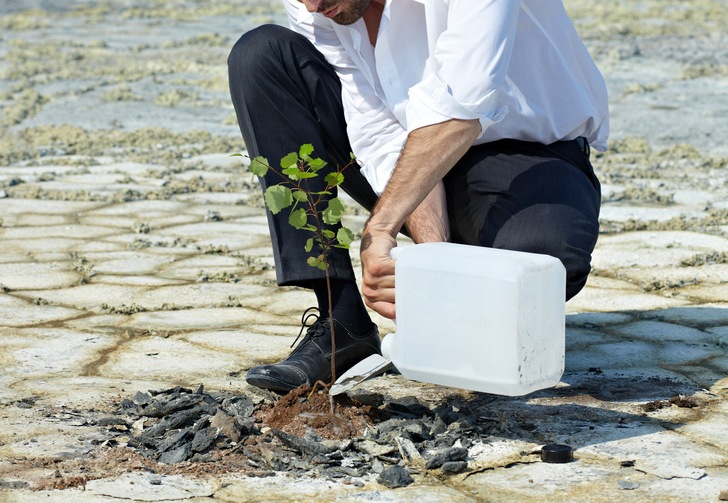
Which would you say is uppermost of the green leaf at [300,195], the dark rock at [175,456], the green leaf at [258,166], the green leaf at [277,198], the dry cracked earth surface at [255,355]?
the green leaf at [258,166]

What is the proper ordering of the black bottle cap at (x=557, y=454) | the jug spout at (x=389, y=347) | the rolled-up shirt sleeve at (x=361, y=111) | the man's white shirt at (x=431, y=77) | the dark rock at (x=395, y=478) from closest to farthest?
the dark rock at (x=395, y=478) → the black bottle cap at (x=557, y=454) → the jug spout at (x=389, y=347) → the man's white shirt at (x=431, y=77) → the rolled-up shirt sleeve at (x=361, y=111)

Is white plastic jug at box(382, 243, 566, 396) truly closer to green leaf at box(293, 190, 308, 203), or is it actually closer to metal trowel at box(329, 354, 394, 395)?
metal trowel at box(329, 354, 394, 395)

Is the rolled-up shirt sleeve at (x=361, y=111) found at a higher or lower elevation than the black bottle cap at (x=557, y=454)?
higher

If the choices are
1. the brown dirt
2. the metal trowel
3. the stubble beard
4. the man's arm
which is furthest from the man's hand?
the stubble beard

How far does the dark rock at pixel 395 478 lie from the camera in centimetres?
201

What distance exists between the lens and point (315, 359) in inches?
103

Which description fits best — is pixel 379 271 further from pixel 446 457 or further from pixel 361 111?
pixel 361 111

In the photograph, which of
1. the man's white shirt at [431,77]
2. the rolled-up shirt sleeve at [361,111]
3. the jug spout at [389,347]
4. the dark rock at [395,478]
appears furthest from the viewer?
the rolled-up shirt sleeve at [361,111]

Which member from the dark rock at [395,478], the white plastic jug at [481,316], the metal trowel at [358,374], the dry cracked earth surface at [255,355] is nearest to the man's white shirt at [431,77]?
the white plastic jug at [481,316]

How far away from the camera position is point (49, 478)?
6.65 ft

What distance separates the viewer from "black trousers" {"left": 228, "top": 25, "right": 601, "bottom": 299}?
8.32 feet

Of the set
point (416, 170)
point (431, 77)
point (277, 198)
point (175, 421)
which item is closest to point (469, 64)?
point (431, 77)

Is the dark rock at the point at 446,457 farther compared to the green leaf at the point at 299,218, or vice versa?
the green leaf at the point at 299,218

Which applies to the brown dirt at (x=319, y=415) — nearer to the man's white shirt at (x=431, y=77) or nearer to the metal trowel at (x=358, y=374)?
the metal trowel at (x=358, y=374)
